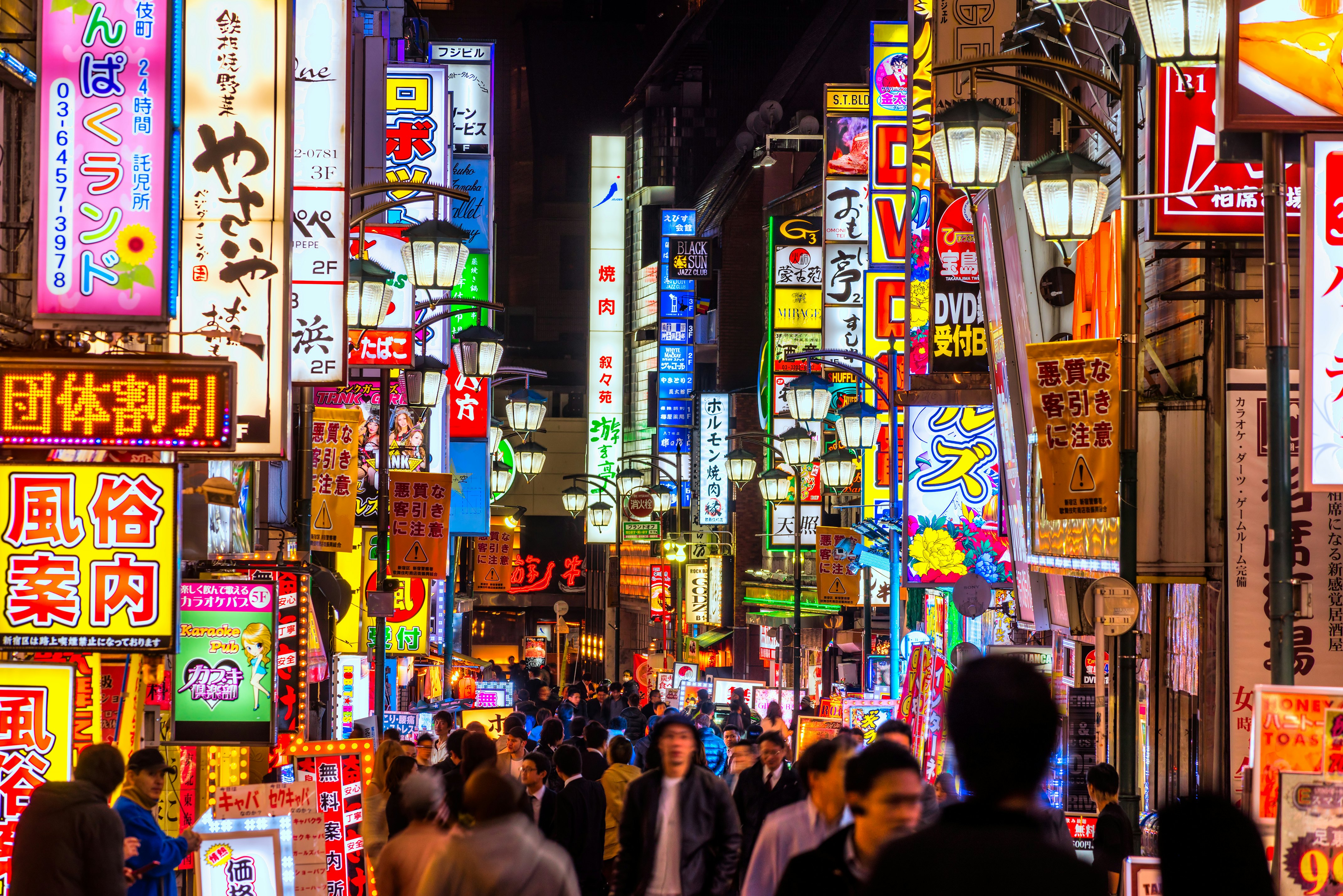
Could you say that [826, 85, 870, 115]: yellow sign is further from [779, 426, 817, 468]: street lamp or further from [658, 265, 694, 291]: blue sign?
[658, 265, 694, 291]: blue sign

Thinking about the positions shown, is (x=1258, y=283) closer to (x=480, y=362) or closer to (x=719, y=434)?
(x=480, y=362)

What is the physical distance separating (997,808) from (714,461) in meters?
45.9

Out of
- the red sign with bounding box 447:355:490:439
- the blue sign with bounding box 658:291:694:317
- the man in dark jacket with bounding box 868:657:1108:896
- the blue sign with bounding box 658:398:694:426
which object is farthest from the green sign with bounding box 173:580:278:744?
the blue sign with bounding box 658:291:694:317

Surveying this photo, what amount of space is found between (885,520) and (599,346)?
4342 centimetres

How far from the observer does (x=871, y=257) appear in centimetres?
2836

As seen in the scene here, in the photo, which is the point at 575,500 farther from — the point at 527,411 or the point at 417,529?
the point at 417,529

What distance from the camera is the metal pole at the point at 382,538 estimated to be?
Answer: 1956 centimetres

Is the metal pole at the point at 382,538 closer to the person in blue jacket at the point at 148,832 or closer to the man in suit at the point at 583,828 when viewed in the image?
the man in suit at the point at 583,828

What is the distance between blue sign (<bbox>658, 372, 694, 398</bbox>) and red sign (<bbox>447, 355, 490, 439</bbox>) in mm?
18404

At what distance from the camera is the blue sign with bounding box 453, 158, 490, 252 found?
41.1 meters

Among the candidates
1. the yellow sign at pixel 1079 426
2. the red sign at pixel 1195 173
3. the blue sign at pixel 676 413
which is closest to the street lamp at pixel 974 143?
the red sign at pixel 1195 173

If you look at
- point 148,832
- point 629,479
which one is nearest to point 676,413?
point 629,479

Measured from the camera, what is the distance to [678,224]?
2341 inches

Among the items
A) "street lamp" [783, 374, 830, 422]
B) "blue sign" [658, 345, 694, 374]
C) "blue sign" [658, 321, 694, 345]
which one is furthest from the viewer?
"blue sign" [658, 321, 694, 345]
